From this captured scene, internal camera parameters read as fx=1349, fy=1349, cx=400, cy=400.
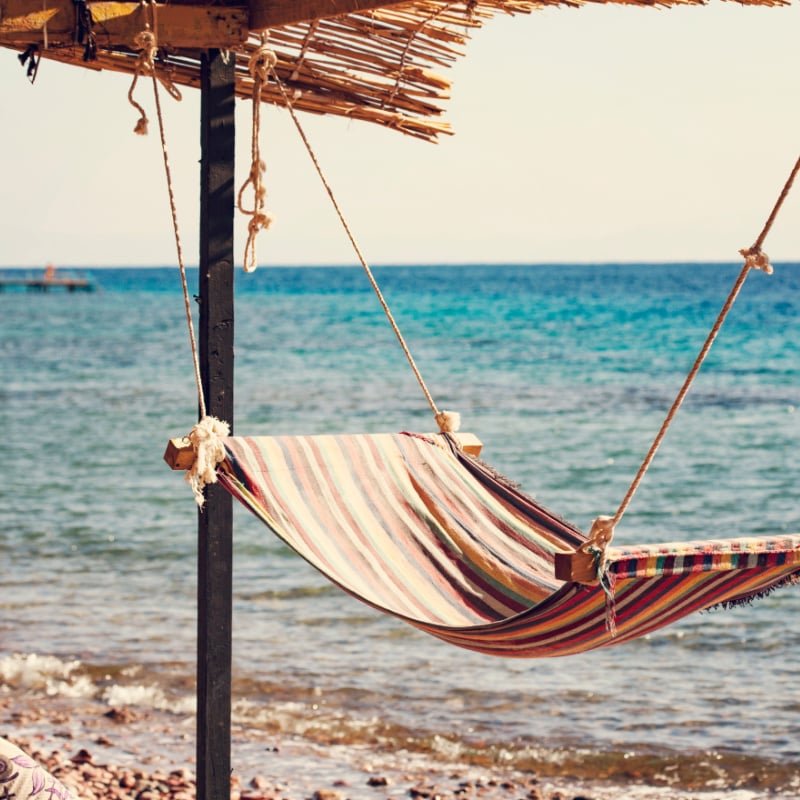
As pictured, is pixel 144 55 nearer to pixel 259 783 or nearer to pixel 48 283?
pixel 259 783

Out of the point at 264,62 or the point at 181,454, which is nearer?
the point at 181,454

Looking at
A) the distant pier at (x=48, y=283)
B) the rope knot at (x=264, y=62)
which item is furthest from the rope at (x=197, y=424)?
the distant pier at (x=48, y=283)

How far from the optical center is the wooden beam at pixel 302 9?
265cm

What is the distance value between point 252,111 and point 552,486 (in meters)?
7.53

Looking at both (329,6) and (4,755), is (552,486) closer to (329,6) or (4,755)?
(329,6)

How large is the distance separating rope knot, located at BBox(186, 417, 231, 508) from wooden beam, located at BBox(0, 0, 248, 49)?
2.62 feet

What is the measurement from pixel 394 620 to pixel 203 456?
374cm

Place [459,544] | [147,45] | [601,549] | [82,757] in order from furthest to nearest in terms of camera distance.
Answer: [82,757] < [459,544] < [147,45] < [601,549]

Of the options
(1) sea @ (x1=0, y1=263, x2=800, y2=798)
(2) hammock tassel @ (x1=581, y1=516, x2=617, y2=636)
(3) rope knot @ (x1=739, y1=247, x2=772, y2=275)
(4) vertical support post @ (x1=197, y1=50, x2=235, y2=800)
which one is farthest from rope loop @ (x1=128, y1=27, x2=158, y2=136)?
(1) sea @ (x1=0, y1=263, x2=800, y2=798)

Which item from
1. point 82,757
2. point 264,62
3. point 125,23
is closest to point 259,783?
point 82,757

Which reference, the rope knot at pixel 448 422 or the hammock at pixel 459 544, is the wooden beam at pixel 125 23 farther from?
the rope knot at pixel 448 422

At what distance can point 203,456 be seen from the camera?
8.25 feet

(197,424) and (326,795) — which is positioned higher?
(197,424)

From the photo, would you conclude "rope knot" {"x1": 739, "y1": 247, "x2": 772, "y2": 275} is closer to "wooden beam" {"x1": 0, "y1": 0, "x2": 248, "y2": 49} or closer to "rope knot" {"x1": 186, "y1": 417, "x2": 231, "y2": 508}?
"rope knot" {"x1": 186, "y1": 417, "x2": 231, "y2": 508}
